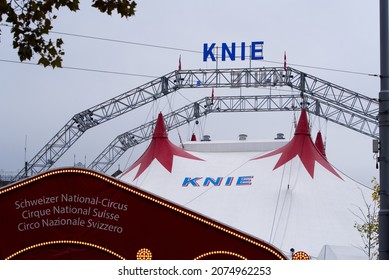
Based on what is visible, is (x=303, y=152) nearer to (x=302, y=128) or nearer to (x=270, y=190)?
(x=302, y=128)

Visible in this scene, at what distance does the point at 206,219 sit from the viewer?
1305cm

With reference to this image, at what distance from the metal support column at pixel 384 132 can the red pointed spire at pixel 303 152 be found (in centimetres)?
1410

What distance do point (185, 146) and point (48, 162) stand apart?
42.0ft

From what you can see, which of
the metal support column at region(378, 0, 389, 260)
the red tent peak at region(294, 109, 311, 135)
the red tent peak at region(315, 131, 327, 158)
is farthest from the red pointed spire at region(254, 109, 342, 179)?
the metal support column at region(378, 0, 389, 260)

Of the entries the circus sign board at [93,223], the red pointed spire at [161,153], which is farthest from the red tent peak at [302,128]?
the circus sign board at [93,223]

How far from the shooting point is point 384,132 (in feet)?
31.2

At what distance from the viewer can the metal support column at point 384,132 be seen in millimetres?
9367

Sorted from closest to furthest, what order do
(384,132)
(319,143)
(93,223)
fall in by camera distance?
1. (384,132)
2. (93,223)
3. (319,143)

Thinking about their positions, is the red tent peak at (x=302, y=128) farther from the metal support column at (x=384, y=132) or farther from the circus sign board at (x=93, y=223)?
the metal support column at (x=384, y=132)

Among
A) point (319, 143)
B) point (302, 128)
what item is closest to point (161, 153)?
point (302, 128)

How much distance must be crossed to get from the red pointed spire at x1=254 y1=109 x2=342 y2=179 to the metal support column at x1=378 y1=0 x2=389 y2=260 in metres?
14.1

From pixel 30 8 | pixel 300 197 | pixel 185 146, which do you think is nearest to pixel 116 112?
pixel 185 146

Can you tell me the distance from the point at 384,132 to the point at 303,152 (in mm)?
14613

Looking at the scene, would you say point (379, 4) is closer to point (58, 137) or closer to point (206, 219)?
point (206, 219)
